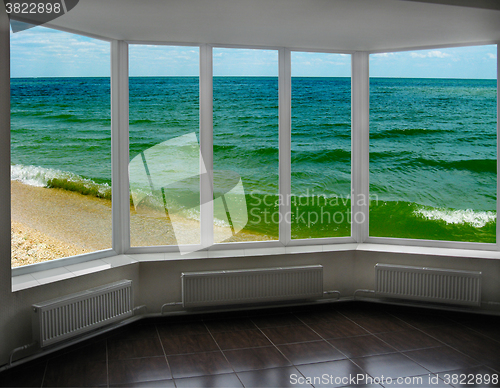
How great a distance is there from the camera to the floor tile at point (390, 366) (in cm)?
311

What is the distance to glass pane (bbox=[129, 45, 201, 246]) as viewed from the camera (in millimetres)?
4273

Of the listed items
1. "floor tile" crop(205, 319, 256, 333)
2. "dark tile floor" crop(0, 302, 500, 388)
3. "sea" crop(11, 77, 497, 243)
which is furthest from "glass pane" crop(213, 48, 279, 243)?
"dark tile floor" crop(0, 302, 500, 388)

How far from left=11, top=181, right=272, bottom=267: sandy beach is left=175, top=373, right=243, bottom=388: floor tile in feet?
5.33

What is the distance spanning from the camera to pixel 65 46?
12.3 feet

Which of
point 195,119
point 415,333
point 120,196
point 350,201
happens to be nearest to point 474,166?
point 350,201

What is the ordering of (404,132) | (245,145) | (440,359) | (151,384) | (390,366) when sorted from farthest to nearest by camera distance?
(404,132), (245,145), (440,359), (390,366), (151,384)

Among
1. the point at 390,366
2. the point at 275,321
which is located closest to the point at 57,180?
the point at 275,321

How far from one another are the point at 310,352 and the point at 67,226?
7.63ft

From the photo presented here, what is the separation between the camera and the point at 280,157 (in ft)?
15.3

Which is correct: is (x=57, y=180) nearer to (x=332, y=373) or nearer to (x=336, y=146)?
(x=332, y=373)

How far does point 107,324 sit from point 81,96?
203 centimetres

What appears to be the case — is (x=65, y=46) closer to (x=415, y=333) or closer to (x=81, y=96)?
(x=81, y=96)

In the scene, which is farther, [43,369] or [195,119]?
[195,119]

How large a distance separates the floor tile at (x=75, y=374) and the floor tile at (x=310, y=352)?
1.36 meters
